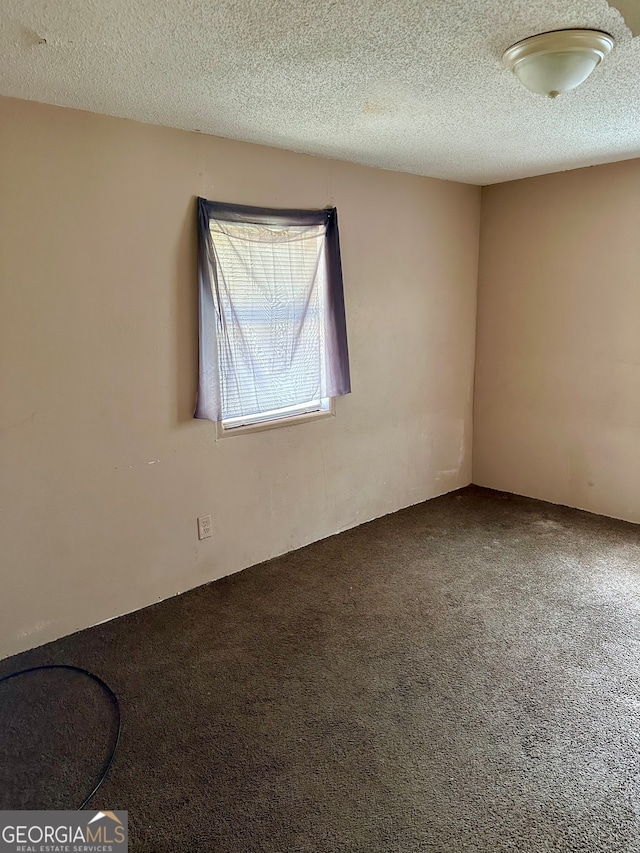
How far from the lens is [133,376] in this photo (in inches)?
111

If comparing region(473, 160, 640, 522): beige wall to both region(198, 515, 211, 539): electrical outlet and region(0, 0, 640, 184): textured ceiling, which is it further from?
region(198, 515, 211, 539): electrical outlet

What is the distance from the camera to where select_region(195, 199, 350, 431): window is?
3018 millimetres

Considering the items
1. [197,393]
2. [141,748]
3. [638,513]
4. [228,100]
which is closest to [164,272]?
[197,393]

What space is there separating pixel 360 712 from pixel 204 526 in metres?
1.35

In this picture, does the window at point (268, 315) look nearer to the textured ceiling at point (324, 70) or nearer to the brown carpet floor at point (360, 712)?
the textured ceiling at point (324, 70)

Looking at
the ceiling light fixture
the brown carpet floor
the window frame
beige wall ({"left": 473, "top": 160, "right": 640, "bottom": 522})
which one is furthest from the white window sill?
the ceiling light fixture

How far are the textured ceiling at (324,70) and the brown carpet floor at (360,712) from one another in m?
2.29

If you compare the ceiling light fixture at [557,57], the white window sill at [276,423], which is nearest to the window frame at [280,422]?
the white window sill at [276,423]

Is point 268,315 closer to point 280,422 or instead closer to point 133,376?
point 280,422

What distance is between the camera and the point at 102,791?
1854 millimetres

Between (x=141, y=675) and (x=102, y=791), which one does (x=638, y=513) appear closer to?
(x=141, y=675)

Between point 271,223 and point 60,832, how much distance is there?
274 centimetres

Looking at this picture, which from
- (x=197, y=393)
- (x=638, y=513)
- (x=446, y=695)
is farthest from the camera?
(x=638, y=513)

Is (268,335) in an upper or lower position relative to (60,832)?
upper
